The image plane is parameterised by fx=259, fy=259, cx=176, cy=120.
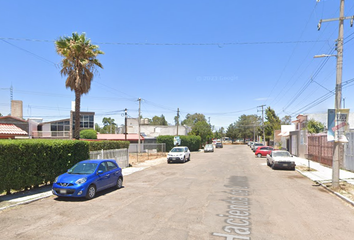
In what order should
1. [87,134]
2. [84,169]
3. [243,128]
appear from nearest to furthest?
1. [84,169]
2. [87,134]
3. [243,128]

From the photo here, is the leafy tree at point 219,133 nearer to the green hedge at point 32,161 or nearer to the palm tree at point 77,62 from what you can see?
the palm tree at point 77,62

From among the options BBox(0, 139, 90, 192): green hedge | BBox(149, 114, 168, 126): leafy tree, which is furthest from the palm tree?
BBox(149, 114, 168, 126): leafy tree

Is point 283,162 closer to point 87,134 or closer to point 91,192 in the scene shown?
point 91,192

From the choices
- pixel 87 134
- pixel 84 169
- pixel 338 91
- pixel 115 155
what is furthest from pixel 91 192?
pixel 87 134

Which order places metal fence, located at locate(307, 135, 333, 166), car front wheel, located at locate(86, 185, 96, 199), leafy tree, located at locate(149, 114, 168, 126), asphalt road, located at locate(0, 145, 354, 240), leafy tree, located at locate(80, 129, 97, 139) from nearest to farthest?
asphalt road, located at locate(0, 145, 354, 240) → car front wheel, located at locate(86, 185, 96, 199) → metal fence, located at locate(307, 135, 333, 166) → leafy tree, located at locate(80, 129, 97, 139) → leafy tree, located at locate(149, 114, 168, 126)

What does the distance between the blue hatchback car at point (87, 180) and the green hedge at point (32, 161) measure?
5.05 ft

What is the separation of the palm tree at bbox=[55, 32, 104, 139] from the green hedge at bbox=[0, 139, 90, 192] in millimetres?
5781

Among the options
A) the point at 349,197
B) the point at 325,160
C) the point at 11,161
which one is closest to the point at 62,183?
the point at 11,161

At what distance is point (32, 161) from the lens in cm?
1080

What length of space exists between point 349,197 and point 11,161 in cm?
1320

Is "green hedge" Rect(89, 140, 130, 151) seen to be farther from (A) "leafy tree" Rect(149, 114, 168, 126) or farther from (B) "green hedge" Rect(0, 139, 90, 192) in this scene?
(A) "leafy tree" Rect(149, 114, 168, 126)

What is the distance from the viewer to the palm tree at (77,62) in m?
18.4

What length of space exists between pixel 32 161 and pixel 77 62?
33.6ft

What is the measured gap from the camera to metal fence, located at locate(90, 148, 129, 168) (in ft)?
58.0
